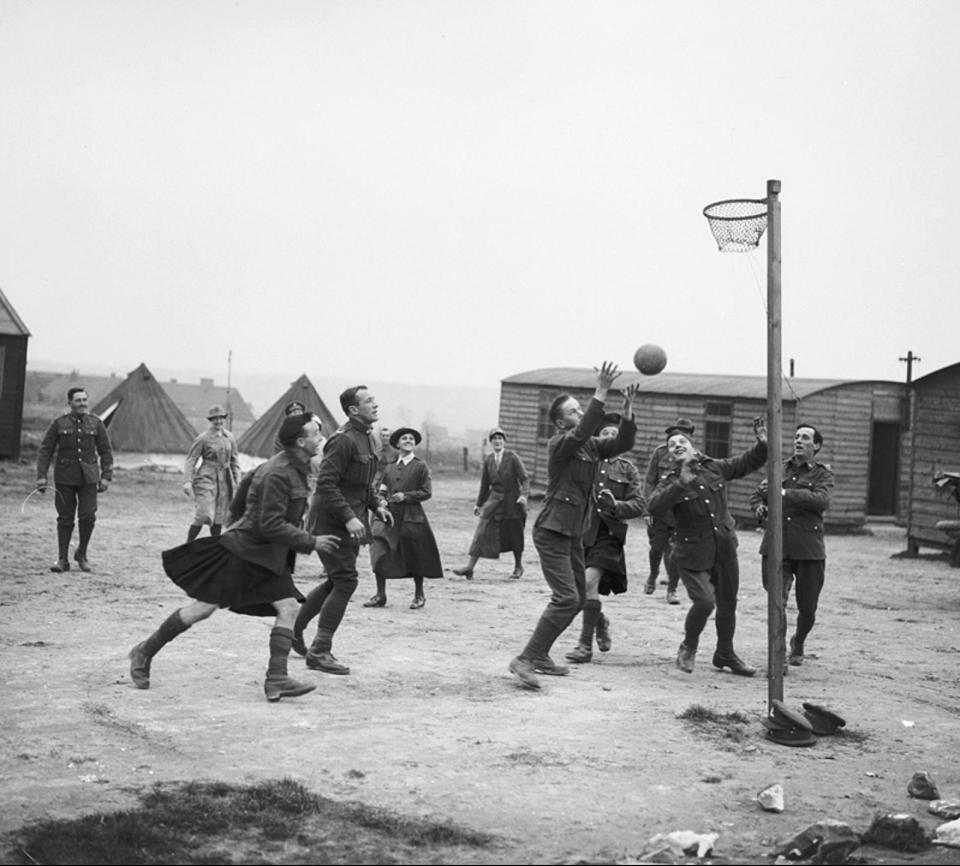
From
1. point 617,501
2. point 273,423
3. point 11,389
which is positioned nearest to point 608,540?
point 617,501

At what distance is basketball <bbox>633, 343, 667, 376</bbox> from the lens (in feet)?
26.1

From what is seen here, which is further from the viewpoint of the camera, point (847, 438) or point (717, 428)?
point (717, 428)

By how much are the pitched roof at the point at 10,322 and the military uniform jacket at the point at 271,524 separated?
953 inches

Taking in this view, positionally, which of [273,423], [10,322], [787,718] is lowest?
[787,718]

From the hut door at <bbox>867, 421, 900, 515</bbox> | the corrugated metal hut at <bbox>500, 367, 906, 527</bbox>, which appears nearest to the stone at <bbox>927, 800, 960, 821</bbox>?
the corrugated metal hut at <bbox>500, 367, 906, 527</bbox>

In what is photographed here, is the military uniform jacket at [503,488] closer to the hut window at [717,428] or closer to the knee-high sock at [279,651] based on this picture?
the knee-high sock at [279,651]

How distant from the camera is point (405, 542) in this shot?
1179 centimetres

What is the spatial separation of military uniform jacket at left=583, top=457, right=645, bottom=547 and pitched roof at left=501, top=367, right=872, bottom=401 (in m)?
13.8

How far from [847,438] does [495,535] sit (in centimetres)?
1353

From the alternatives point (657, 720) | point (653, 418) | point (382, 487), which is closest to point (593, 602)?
point (657, 720)

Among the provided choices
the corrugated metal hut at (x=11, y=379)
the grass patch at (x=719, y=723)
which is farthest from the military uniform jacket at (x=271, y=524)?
the corrugated metal hut at (x=11, y=379)

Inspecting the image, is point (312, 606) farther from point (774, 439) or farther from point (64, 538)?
point (64, 538)

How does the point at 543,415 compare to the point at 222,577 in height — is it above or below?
above

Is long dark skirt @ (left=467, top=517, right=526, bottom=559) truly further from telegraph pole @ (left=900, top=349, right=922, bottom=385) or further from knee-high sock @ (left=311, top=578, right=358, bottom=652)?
telegraph pole @ (left=900, top=349, right=922, bottom=385)
